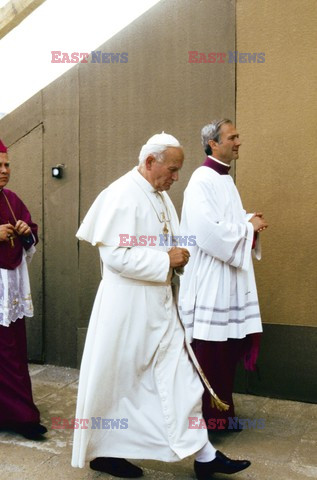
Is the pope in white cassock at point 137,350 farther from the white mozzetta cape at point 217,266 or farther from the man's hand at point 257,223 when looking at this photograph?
the man's hand at point 257,223

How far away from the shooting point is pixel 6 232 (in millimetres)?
4105

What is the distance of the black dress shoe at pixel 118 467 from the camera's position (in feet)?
11.2

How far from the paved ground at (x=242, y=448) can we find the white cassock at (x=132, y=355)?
14.9 inches

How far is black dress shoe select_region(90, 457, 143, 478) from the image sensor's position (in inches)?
134

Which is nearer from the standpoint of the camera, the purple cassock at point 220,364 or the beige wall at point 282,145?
the purple cassock at point 220,364

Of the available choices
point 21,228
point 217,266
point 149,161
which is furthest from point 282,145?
point 21,228

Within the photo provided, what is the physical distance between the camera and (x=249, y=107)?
4.92 metres

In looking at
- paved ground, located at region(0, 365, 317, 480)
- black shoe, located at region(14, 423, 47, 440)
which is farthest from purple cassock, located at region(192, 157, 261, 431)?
black shoe, located at region(14, 423, 47, 440)

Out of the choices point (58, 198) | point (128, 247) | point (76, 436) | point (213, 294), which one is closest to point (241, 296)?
point (213, 294)

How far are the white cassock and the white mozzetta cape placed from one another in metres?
0.68

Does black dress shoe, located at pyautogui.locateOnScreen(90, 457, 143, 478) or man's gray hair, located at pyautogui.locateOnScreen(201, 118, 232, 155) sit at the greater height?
man's gray hair, located at pyautogui.locateOnScreen(201, 118, 232, 155)

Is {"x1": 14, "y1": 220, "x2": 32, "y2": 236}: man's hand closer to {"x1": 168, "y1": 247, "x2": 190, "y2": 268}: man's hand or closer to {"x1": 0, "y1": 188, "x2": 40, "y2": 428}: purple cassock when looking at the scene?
{"x1": 0, "y1": 188, "x2": 40, "y2": 428}: purple cassock

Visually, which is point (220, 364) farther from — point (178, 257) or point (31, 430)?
point (31, 430)

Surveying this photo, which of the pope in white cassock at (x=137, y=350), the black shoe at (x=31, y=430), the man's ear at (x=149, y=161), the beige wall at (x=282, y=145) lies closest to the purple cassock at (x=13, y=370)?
the black shoe at (x=31, y=430)
